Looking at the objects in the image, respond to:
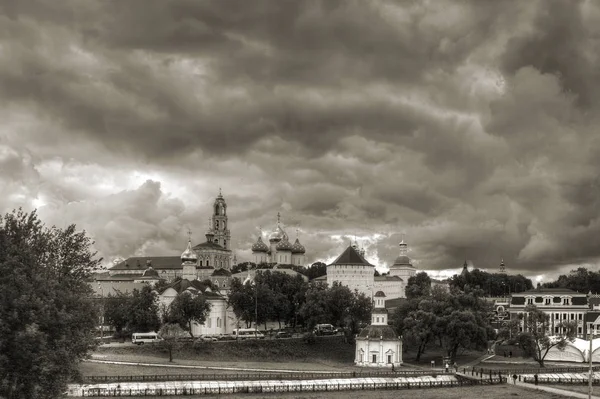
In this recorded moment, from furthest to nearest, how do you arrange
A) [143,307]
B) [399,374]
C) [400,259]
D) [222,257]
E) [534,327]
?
[222,257] → [400,259] → [143,307] → [534,327] → [399,374]

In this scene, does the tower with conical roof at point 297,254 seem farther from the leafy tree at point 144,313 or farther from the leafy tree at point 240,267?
the leafy tree at point 144,313

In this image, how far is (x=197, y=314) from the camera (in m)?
88.6

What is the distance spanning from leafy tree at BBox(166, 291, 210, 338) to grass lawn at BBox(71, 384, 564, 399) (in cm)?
2912

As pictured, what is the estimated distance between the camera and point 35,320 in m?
39.1

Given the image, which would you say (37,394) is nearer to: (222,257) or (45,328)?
(45,328)

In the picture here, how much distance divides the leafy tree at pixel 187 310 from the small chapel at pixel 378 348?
18.6 meters

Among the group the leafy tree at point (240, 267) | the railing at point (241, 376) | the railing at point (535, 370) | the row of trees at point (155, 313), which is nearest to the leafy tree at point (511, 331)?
the railing at point (535, 370)

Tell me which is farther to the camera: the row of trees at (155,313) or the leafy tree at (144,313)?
the leafy tree at (144,313)

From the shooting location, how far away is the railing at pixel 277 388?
2235 inches

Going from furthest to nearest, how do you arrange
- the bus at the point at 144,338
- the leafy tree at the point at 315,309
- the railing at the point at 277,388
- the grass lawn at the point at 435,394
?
the leafy tree at the point at 315,309
the bus at the point at 144,338
the grass lawn at the point at 435,394
the railing at the point at 277,388

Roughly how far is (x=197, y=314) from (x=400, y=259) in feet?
228

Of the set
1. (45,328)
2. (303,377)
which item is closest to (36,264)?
(45,328)

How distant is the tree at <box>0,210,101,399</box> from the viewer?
38.4 meters

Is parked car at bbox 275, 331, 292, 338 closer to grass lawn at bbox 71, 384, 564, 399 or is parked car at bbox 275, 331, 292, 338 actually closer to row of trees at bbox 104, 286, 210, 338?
row of trees at bbox 104, 286, 210, 338
